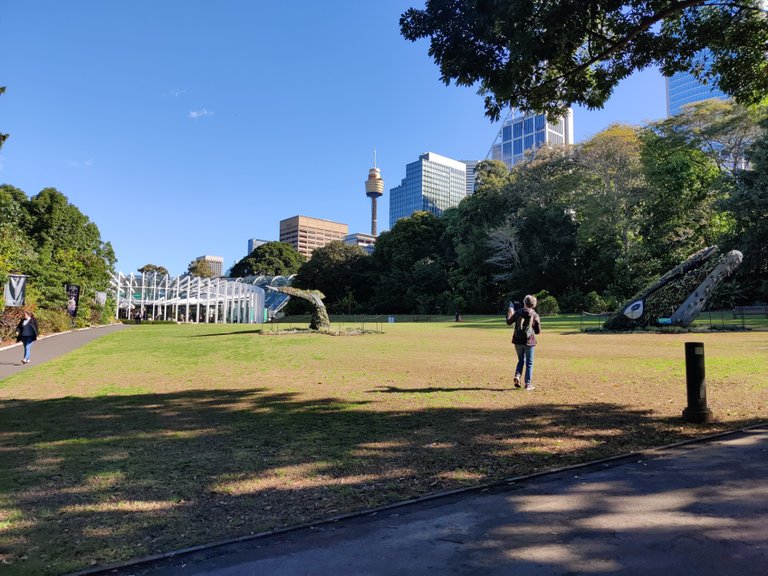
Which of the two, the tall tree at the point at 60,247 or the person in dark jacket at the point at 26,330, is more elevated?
the tall tree at the point at 60,247

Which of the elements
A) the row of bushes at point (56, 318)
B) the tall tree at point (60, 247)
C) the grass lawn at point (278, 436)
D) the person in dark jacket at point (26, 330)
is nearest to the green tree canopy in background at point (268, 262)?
the row of bushes at point (56, 318)

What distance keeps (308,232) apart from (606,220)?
145m

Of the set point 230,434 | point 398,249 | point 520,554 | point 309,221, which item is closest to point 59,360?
point 230,434

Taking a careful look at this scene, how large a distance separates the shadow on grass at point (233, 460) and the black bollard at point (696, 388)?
0.98 feet

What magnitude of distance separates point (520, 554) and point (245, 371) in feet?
32.4

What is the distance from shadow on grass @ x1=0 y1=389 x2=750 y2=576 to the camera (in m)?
3.46

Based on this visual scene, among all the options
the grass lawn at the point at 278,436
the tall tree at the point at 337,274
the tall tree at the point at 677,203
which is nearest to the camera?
the grass lawn at the point at 278,436

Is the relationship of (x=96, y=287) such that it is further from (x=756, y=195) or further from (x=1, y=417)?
(x=756, y=195)

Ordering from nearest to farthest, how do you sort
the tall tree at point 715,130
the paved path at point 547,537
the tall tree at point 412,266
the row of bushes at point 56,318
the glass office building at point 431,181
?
the paved path at point 547,537 < the row of bushes at point 56,318 < the tall tree at point 715,130 < the tall tree at point 412,266 < the glass office building at point 431,181

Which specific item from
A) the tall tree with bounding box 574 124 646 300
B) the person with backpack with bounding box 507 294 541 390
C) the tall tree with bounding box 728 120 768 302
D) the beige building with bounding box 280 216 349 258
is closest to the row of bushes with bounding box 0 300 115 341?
the person with backpack with bounding box 507 294 541 390

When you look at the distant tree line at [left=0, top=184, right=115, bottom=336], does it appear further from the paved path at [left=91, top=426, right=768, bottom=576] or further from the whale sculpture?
the whale sculpture

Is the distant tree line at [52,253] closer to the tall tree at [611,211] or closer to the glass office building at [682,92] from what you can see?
the tall tree at [611,211]

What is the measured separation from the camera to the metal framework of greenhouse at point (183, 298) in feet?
173

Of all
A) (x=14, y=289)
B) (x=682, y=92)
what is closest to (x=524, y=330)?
(x=14, y=289)
